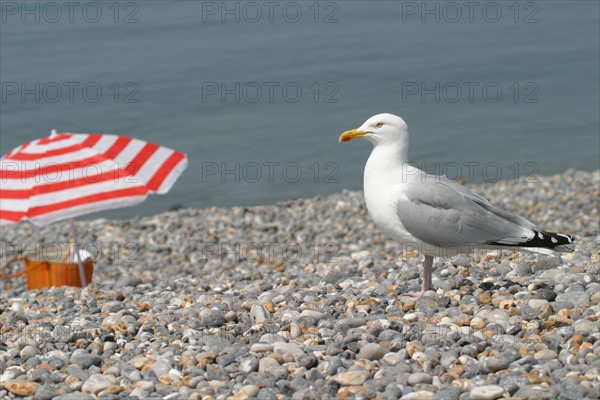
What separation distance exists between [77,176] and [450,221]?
4.46 meters

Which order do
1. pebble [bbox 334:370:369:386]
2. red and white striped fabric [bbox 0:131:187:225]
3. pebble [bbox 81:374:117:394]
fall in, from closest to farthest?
pebble [bbox 334:370:369:386] < pebble [bbox 81:374:117:394] < red and white striped fabric [bbox 0:131:187:225]

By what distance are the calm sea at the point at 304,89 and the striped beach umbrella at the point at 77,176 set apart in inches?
381

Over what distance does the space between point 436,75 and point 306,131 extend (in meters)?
8.80

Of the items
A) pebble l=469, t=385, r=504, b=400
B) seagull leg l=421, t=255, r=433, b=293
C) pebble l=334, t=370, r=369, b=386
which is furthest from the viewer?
seagull leg l=421, t=255, r=433, b=293

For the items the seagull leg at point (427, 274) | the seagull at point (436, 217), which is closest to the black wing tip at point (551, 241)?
the seagull at point (436, 217)

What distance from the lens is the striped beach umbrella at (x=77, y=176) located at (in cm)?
910

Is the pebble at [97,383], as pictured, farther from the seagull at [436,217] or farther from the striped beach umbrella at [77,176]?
the striped beach umbrella at [77,176]

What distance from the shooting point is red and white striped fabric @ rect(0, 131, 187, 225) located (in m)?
9.10

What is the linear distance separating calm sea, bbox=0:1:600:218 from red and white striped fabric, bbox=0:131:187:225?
967 centimetres

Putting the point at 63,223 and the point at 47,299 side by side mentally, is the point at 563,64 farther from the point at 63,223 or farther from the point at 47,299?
the point at 47,299

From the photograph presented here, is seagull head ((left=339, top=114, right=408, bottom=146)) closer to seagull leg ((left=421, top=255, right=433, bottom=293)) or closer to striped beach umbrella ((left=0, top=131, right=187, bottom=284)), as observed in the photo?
seagull leg ((left=421, top=255, right=433, bottom=293))

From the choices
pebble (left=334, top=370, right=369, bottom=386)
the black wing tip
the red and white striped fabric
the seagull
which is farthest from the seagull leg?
the red and white striped fabric

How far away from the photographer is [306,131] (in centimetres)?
2545

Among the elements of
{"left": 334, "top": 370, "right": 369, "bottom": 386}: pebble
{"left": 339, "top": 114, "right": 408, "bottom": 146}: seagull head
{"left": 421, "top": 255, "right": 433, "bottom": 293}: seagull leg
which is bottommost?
{"left": 334, "top": 370, "right": 369, "bottom": 386}: pebble
